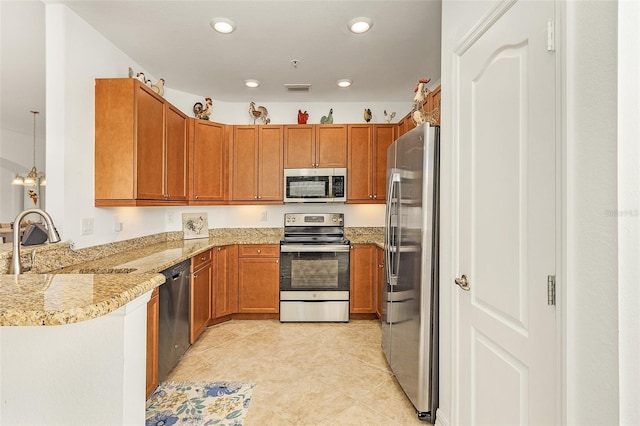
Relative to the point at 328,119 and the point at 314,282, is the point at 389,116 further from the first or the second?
the point at 314,282

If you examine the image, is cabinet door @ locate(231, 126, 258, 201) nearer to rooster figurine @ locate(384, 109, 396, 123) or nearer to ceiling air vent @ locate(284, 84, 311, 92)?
ceiling air vent @ locate(284, 84, 311, 92)

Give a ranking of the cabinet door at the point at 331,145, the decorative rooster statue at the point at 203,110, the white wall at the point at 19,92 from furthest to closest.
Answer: the cabinet door at the point at 331,145, the decorative rooster statue at the point at 203,110, the white wall at the point at 19,92

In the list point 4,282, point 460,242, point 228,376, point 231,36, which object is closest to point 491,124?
point 460,242

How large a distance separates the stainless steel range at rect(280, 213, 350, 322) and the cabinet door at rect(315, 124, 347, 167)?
1.02 metres

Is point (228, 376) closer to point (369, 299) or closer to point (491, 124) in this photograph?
point (369, 299)

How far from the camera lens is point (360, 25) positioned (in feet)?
7.73

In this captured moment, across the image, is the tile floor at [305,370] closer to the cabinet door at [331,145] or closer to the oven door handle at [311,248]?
the oven door handle at [311,248]

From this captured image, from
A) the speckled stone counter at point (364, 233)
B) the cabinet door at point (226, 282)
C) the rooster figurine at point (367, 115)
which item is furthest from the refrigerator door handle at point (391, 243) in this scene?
the cabinet door at point (226, 282)

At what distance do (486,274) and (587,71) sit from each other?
0.85 m

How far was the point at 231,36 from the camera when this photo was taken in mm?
2561

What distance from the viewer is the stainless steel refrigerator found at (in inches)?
73.5

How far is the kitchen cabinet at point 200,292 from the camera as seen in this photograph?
2.86 m

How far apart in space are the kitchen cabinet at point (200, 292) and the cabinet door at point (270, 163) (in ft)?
3.22

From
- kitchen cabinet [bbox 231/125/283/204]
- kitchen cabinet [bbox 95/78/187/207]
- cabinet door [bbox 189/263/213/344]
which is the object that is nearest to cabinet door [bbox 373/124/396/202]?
kitchen cabinet [bbox 231/125/283/204]
